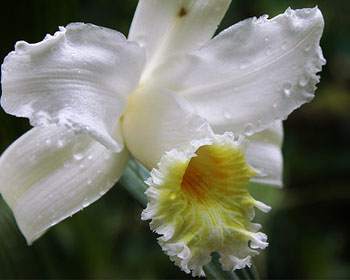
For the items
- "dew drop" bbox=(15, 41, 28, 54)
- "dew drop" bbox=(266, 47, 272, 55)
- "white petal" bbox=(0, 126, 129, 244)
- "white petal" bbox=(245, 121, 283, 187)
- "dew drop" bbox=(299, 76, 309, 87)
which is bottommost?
"white petal" bbox=(245, 121, 283, 187)

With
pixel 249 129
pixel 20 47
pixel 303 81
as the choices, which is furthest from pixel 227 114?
pixel 20 47

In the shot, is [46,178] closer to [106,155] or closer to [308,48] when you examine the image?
[106,155]

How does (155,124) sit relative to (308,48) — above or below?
below

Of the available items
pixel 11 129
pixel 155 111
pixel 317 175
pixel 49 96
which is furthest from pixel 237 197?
pixel 317 175

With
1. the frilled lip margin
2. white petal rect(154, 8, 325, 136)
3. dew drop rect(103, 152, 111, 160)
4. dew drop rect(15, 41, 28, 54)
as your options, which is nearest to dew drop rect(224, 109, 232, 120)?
white petal rect(154, 8, 325, 136)

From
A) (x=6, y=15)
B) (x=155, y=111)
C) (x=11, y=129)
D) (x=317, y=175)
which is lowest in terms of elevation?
(x=317, y=175)

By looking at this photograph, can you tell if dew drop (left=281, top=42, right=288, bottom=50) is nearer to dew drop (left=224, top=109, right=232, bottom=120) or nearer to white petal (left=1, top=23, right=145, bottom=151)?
dew drop (left=224, top=109, right=232, bottom=120)

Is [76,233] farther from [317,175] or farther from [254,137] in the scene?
[317,175]
